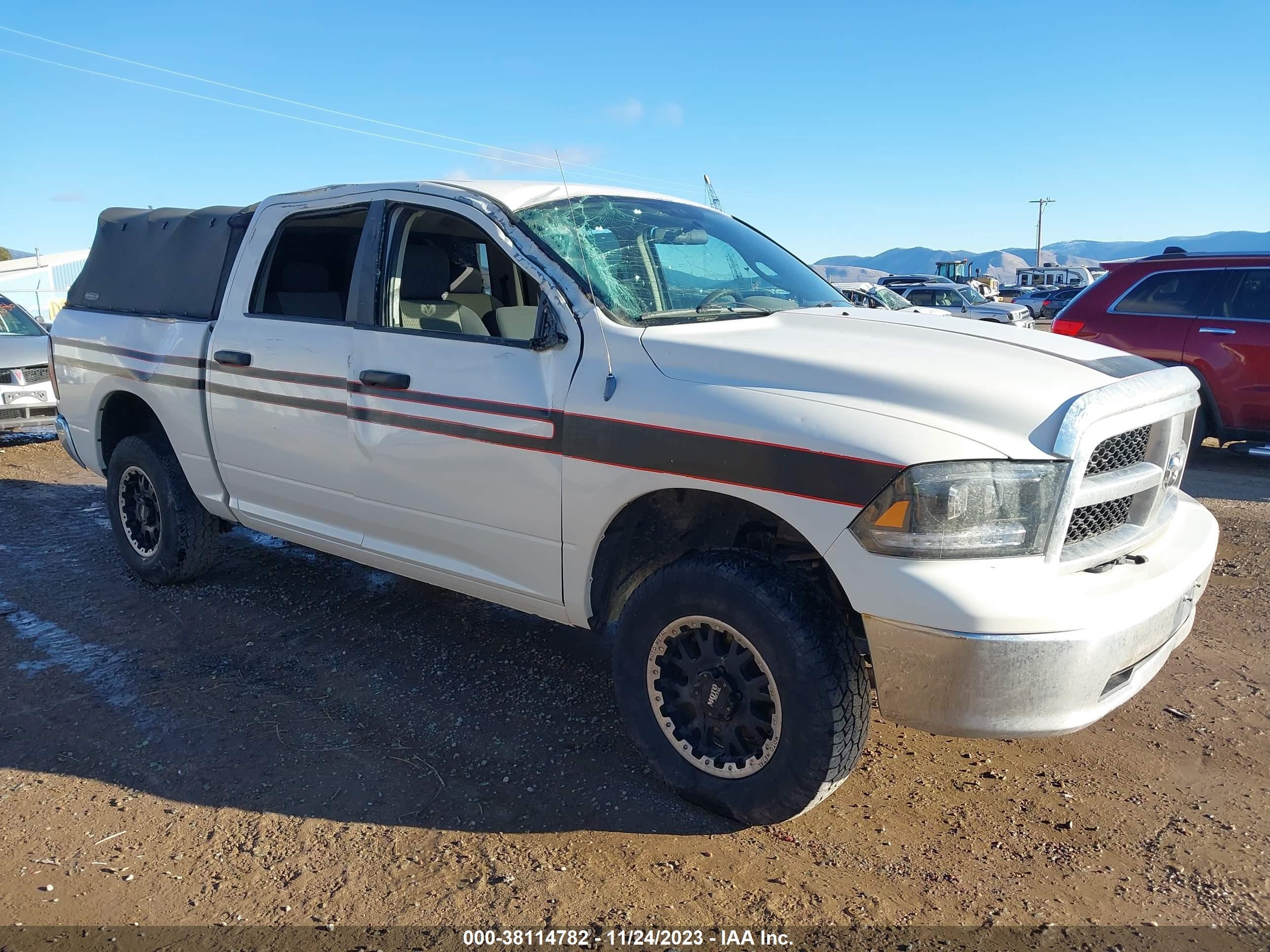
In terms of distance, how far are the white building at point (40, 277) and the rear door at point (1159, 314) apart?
31.0m

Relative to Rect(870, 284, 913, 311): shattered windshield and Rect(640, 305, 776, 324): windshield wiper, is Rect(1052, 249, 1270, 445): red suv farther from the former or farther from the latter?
Rect(640, 305, 776, 324): windshield wiper

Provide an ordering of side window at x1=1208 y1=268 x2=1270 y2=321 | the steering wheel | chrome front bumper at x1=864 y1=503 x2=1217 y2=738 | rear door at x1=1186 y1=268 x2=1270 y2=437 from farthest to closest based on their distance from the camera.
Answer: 1. side window at x1=1208 y1=268 x2=1270 y2=321
2. rear door at x1=1186 y1=268 x2=1270 y2=437
3. the steering wheel
4. chrome front bumper at x1=864 y1=503 x2=1217 y2=738

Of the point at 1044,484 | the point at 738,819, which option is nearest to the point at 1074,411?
the point at 1044,484

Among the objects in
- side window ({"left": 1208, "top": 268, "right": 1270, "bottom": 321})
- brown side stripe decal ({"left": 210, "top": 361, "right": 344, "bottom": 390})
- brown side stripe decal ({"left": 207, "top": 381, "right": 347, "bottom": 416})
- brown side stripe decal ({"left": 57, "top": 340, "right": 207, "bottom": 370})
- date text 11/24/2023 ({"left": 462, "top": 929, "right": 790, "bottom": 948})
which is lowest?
date text 11/24/2023 ({"left": 462, "top": 929, "right": 790, "bottom": 948})

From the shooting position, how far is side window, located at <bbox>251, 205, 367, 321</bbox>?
446cm

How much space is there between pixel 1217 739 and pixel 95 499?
771cm

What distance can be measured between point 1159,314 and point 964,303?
16513mm

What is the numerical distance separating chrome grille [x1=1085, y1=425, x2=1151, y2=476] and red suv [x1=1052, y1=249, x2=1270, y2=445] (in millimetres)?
5964

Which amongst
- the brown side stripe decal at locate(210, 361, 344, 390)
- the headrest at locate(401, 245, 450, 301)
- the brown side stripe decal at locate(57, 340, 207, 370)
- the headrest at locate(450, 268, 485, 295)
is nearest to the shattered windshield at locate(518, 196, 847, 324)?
the headrest at locate(401, 245, 450, 301)

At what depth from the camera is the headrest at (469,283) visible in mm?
4410

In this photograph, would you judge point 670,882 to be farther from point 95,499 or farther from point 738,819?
point 95,499

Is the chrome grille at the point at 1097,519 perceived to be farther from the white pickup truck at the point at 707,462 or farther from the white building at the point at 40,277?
the white building at the point at 40,277

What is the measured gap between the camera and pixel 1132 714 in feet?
12.4

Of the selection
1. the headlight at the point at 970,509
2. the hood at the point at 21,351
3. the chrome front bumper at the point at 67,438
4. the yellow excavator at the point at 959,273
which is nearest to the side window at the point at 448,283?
the headlight at the point at 970,509
